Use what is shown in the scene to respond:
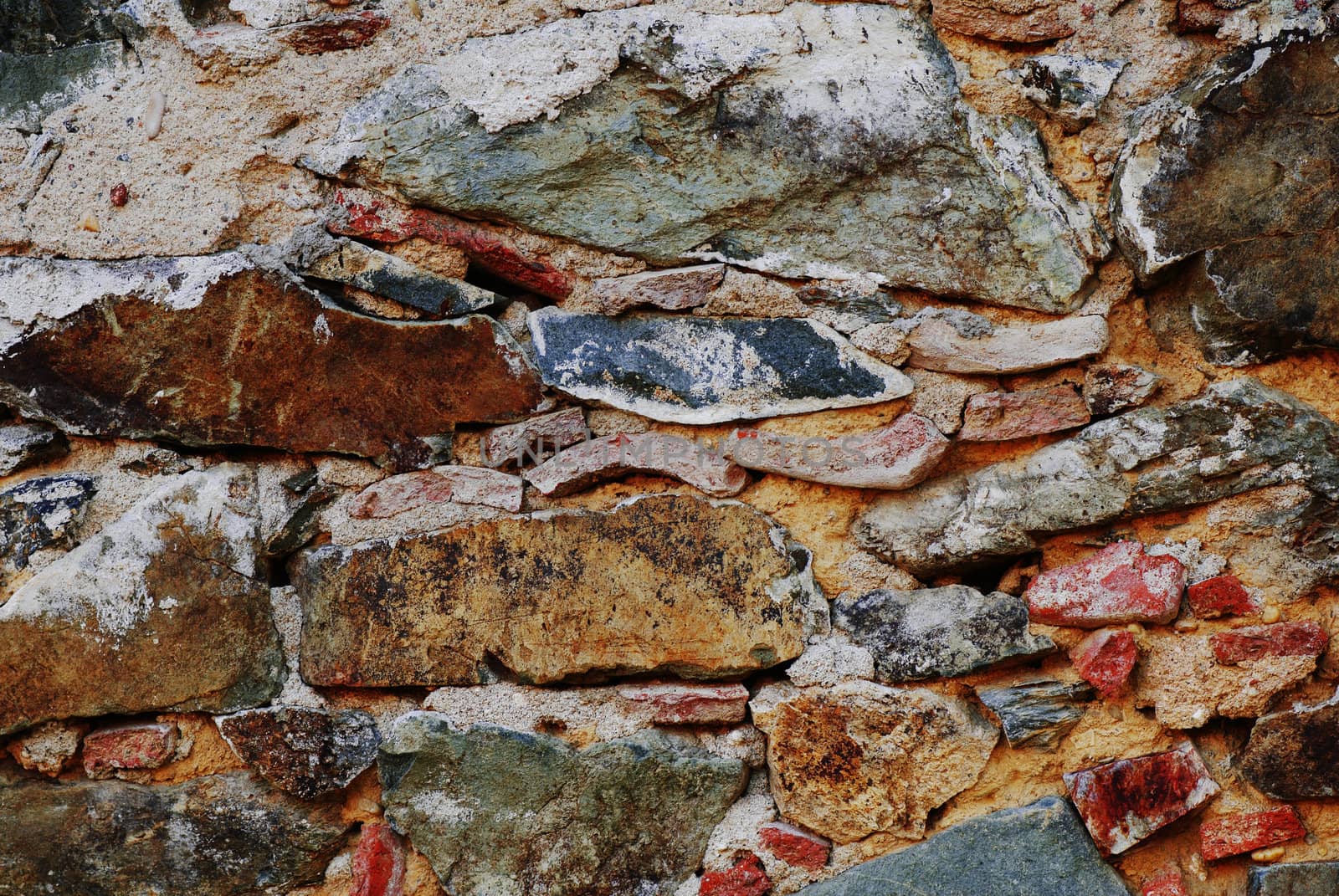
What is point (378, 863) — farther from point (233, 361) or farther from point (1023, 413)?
point (1023, 413)

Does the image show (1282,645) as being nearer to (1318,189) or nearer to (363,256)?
(1318,189)

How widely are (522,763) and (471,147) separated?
91 cm

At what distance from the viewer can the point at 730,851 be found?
1.57 m

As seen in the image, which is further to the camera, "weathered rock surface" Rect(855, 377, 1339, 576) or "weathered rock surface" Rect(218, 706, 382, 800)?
"weathered rock surface" Rect(218, 706, 382, 800)

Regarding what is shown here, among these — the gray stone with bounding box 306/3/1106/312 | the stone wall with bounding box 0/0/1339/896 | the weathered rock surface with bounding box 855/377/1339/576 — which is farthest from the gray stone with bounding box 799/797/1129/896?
the gray stone with bounding box 306/3/1106/312

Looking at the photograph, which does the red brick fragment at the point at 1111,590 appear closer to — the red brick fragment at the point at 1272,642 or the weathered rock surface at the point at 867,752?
the red brick fragment at the point at 1272,642

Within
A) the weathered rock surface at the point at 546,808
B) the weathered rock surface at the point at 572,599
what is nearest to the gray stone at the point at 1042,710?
the weathered rock surface at the point at 572,599

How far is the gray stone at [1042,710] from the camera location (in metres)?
1.45

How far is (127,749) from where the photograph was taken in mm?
1600

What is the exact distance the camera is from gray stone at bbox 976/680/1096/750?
4.76ft

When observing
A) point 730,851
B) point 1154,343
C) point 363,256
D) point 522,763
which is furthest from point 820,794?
point 363,256

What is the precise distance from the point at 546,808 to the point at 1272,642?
1032 millimetres

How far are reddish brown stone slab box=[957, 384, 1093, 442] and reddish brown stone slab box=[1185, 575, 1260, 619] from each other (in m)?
0.27

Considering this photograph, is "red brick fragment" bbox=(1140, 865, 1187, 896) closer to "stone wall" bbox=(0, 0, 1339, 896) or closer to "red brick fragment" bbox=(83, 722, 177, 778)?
"stone wall" bbox=(0, 0, 1339, 896)
